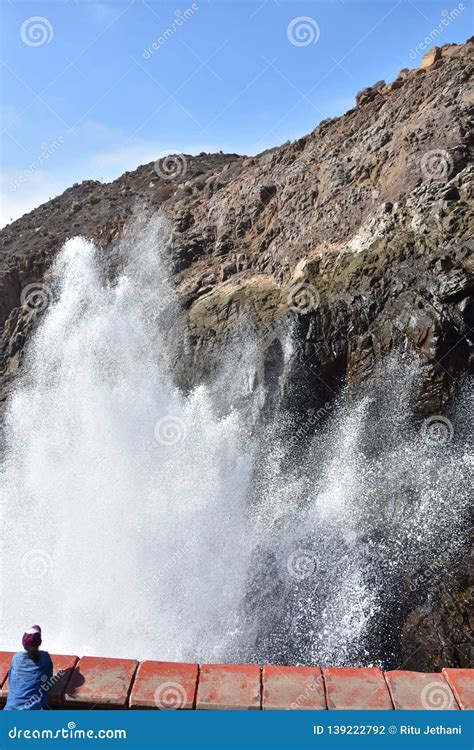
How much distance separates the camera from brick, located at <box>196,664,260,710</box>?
298cm

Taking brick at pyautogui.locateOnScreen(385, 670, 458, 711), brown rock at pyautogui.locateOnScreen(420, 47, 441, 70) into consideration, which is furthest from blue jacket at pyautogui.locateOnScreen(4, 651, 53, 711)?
brown rock at pyautogui.locateOnScreen(420, 47, 441, 70)

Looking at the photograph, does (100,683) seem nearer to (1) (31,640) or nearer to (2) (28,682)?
(2) (28,682)

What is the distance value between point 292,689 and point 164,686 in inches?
28.1

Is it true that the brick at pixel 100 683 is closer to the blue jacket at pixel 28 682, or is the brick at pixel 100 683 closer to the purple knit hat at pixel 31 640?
the blue jacket at pixel 28 682

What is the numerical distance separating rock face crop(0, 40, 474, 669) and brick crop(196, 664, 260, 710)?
157 inches

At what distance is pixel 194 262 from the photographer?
49.8 ft

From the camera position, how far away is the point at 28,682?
10.1 feet

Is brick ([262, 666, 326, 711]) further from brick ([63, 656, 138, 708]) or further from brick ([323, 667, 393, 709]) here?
brick ([63, 656, 138, 708])

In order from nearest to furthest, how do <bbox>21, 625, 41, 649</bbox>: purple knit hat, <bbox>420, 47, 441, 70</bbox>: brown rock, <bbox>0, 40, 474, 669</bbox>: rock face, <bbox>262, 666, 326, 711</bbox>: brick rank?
<bbox>262, 666, 326, 711</bbox>: brick, <bbox>21, 625, 41, 649</bbox>: purple knit hat, <bbox>0, 40, 474, 669</bbox>: rock face, <bbox>420, 47, 441, 70</bbox>: brown rock

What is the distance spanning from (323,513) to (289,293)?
5.04 m

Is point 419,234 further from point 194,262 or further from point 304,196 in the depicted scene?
point 194,262

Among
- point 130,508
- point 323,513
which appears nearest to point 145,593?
point 130,508

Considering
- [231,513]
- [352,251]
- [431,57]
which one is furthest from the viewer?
[431,57]

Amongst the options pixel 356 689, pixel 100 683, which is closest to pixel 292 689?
pixel 356 689
